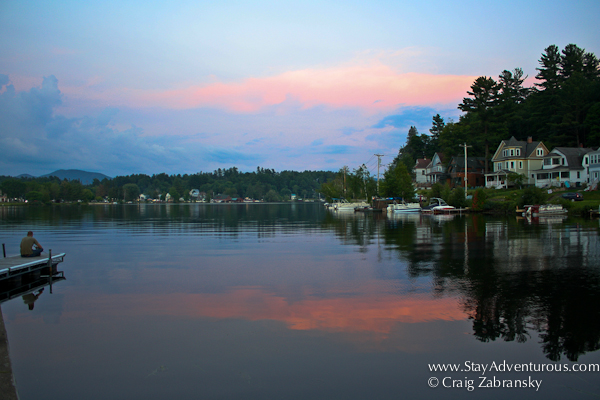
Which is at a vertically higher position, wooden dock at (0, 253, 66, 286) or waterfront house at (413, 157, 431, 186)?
waterfront house at (413, 157, 431, 186)

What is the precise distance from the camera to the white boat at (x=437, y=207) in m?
68.4

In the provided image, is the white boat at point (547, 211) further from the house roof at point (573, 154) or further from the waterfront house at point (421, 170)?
the waterfront house at point (421, 170)

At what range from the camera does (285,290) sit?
15.0 meters

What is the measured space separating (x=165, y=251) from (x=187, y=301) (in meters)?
13.4

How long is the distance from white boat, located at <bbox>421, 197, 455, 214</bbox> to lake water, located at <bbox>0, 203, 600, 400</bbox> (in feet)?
160

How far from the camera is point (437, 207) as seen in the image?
6850cm

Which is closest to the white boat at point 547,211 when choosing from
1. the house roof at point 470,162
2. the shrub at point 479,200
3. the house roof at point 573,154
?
the shrub at point 479,200

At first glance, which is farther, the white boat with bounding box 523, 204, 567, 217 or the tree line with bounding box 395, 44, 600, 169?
the tree line with bounding box 395, 44, 600, 169

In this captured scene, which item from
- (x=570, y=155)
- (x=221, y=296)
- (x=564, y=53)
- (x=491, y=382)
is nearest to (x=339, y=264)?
(x=221, y=296)

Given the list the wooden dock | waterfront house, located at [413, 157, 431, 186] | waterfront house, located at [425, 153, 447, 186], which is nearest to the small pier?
the wooden dock

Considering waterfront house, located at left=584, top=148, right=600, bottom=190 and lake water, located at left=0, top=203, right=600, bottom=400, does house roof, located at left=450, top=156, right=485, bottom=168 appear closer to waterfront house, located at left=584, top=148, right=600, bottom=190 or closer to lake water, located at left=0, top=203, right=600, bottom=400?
waterfront house, located at left=584, top=148, right=600, bottom=190

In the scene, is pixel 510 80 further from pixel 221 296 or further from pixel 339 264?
pixel 221 296

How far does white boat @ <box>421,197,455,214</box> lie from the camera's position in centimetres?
6838

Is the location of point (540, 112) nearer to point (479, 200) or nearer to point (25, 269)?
point (479, 200)
